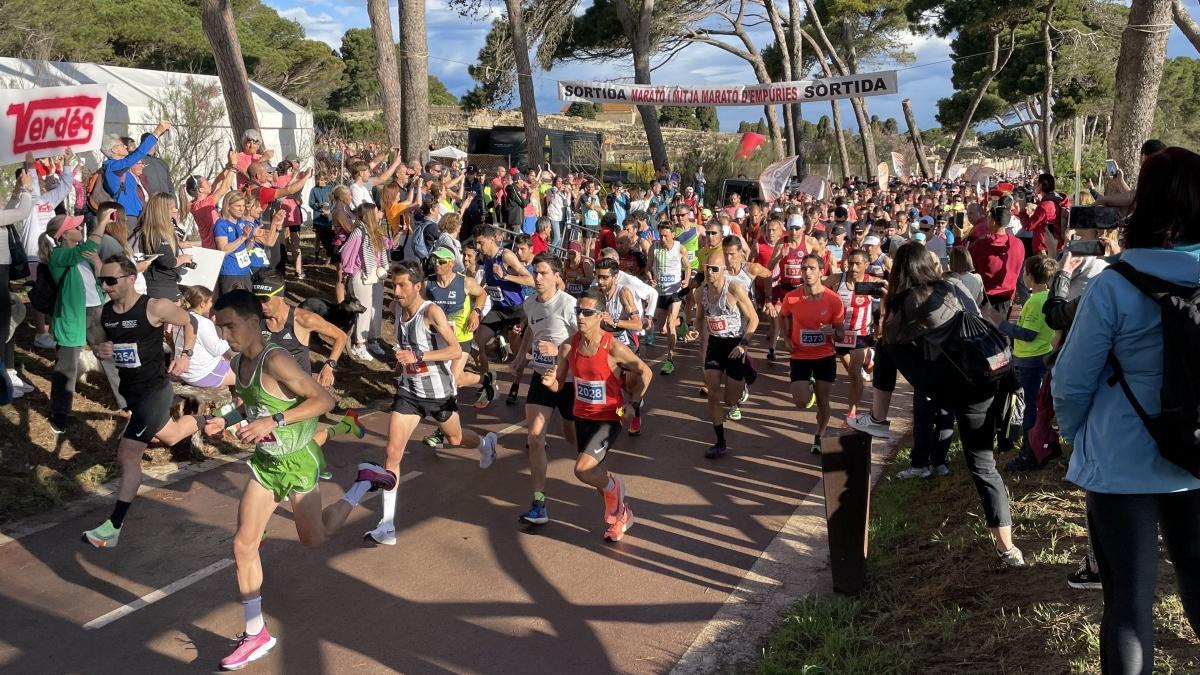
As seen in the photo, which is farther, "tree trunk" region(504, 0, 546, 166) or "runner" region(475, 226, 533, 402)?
"tree trunk" region(504, 0, 546, 166)

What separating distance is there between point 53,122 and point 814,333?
6.80 meters

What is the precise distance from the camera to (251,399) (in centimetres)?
496

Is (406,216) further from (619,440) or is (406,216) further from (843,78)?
(843,78)

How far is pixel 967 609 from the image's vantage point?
4.93 meters

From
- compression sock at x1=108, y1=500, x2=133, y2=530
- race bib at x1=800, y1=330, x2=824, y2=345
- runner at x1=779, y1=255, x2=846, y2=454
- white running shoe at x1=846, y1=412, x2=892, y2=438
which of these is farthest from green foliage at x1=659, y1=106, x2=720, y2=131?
compression sock at x1=108, y1=500, x2=133, y2=530

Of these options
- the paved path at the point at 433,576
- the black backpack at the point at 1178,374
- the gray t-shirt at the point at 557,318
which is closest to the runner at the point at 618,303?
the gray t-shirt at the point at 557,318

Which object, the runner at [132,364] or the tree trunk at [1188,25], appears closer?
the runner at [132,364]

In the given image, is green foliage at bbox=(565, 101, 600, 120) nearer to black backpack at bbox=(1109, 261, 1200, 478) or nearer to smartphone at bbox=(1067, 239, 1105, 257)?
smartphone at bbox=(1067, 239, 1105, 257)

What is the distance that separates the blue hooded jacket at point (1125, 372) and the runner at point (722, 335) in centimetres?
510

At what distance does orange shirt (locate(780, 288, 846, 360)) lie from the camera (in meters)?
8.07

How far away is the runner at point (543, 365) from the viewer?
662 cm

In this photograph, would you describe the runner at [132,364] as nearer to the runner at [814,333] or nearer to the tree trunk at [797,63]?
the runner at [814,333]

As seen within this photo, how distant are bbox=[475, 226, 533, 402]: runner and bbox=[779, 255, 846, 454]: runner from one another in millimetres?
2999

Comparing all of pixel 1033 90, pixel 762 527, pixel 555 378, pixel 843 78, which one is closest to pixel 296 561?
pixel 555 378
